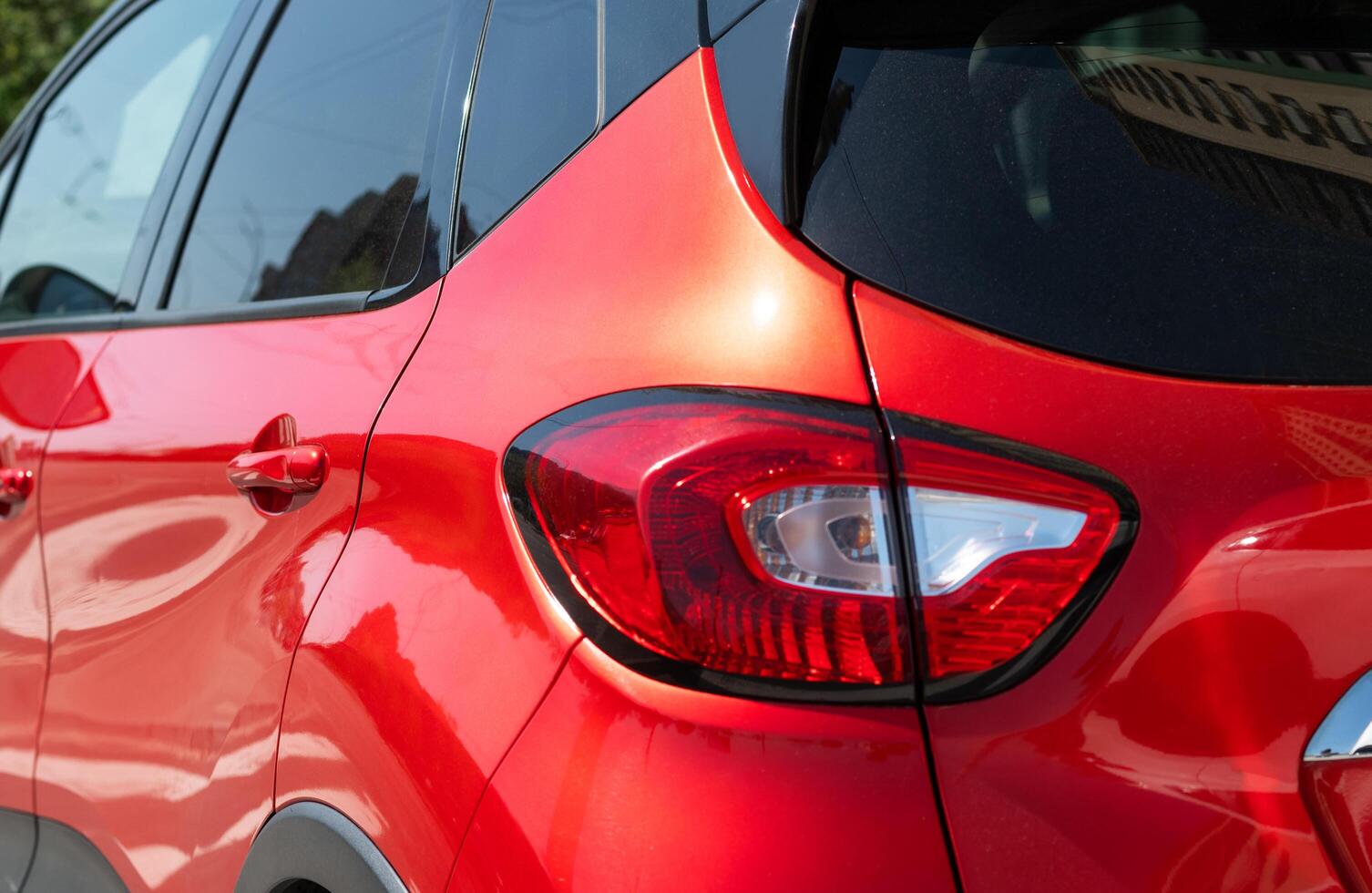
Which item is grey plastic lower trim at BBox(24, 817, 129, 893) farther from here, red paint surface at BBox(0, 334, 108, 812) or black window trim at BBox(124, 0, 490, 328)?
black window trim at BBox(124, 0, 490, 328)

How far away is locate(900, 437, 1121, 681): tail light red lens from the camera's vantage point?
3.45 feet

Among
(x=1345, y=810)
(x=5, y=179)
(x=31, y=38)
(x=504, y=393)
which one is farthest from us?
(x=31, y=38)

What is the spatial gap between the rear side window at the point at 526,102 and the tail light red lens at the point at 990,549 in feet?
1.79

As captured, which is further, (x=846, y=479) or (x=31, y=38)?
(x=31, y=38)

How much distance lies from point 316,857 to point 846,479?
72cm

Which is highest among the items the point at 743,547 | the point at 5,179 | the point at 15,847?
the point at 5,179

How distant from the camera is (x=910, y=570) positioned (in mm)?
1060

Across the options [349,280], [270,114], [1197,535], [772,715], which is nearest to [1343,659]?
[1197,535]

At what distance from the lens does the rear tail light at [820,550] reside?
3.46 feet

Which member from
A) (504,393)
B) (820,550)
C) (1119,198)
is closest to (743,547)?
(820,550)

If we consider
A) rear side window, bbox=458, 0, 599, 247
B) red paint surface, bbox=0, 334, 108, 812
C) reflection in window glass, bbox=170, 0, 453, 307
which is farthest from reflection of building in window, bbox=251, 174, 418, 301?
red paint surface, bbox=0, 334, 108, 812

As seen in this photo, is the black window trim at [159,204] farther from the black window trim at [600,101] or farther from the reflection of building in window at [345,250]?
the black window trim at [600,101]

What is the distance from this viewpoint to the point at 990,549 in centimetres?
106

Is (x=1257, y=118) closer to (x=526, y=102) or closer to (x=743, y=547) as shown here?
(x=743, y=547)
